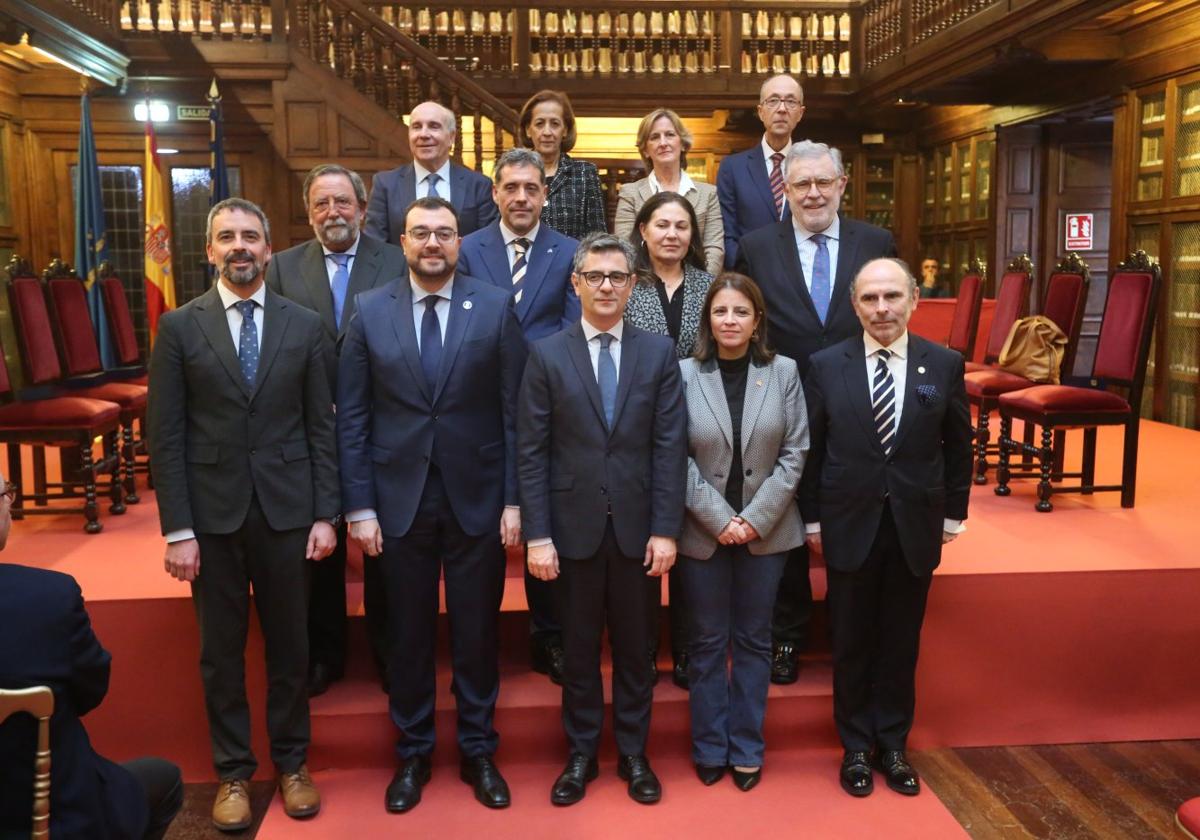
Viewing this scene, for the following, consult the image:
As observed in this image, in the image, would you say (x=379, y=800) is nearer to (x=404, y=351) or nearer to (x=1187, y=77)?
(x=404, y=351)

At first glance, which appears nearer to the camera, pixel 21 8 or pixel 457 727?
pixel 457 727

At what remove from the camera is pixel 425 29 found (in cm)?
1022

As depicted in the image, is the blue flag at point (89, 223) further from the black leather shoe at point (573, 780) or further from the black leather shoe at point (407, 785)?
the black leather shoe at point (573, 780)

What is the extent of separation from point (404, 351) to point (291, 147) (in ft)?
18.7

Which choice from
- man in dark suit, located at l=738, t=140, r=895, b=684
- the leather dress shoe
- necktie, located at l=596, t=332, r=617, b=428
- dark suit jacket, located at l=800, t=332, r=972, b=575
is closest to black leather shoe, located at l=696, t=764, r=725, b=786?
the leather dress shoe

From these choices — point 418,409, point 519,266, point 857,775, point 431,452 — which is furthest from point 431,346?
point 857,775

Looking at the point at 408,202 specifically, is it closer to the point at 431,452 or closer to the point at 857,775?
the point at 431,452

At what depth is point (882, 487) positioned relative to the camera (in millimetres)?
2906

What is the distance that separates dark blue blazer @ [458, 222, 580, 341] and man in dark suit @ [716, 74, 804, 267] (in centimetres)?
62

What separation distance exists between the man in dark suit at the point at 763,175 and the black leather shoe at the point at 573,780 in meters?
1.58

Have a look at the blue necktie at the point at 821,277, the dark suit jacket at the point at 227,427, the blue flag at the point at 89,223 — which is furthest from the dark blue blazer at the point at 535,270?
the blue flag at the point at 89,223

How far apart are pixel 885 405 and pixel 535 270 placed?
1062mm

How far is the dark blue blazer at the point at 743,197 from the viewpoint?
139 inches

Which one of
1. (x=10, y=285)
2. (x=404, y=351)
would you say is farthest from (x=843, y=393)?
(x=10, y=285)
